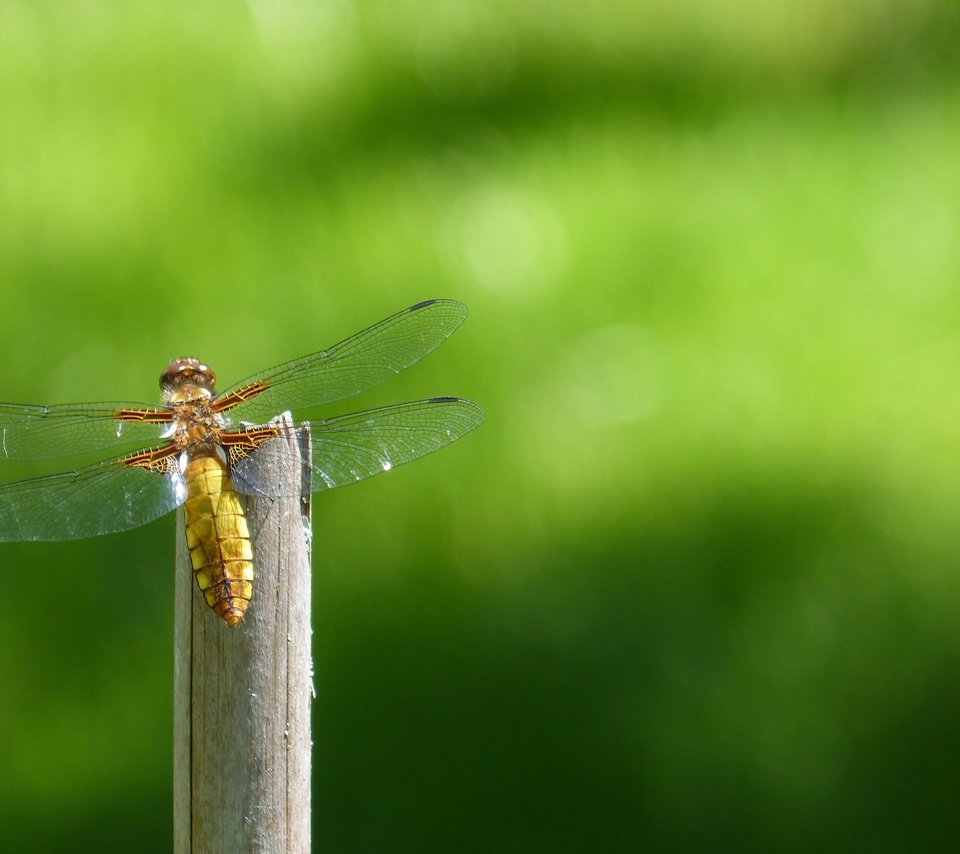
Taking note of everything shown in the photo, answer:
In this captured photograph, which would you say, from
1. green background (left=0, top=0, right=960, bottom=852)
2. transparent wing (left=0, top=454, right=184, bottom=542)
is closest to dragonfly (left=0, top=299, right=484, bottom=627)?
transparent wing (left=0, top=454, right=184, bottom=542)

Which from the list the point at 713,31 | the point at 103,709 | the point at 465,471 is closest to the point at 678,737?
the point at 465,471

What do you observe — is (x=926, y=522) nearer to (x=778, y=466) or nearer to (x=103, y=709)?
(x=778, y=466)

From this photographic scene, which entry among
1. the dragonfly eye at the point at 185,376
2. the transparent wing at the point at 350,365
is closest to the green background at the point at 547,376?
the transparent wing at the point at 350,365

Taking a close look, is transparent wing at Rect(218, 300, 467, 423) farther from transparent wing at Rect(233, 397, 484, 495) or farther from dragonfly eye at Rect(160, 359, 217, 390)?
transparent wing at Rect(233, 397, 484, 495)

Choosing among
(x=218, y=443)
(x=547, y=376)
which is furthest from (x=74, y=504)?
(x=547, y=376)

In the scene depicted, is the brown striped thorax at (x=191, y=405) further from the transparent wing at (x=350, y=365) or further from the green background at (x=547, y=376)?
the green background at (x=547, y=376)
